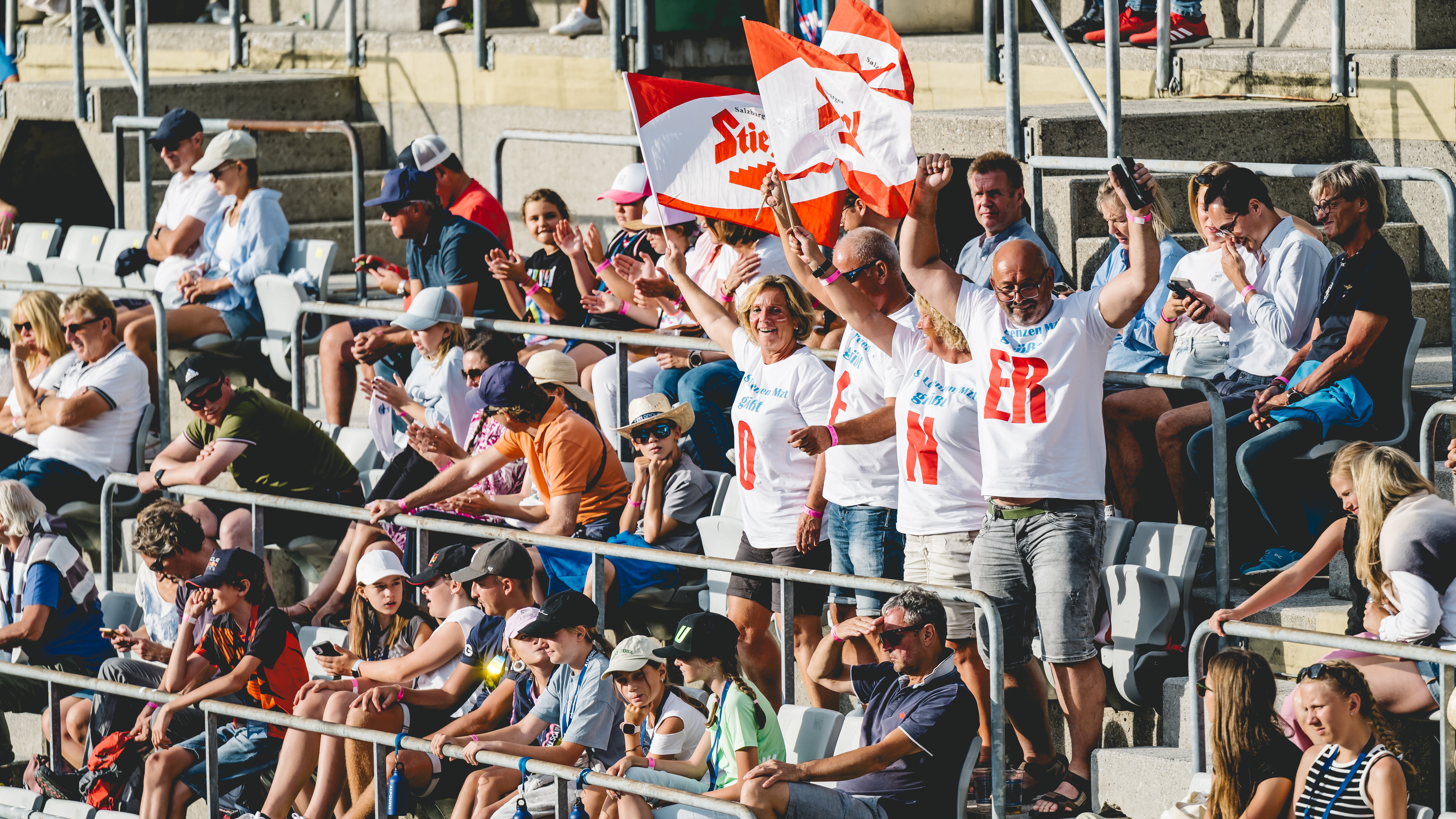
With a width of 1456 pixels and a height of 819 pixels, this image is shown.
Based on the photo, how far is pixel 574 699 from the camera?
297 inches

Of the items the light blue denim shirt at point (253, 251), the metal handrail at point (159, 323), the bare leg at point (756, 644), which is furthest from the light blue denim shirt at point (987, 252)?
the light blue denim shirt at point (253, 251)

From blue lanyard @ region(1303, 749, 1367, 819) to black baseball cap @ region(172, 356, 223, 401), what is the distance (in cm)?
555

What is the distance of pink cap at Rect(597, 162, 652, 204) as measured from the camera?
33.9ft

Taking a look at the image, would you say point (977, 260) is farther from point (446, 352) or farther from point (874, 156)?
point (446, 352)

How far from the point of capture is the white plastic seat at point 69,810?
866 centimetres

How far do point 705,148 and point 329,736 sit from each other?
8.69 ft

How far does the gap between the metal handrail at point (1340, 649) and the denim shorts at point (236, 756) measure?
3.69 meters

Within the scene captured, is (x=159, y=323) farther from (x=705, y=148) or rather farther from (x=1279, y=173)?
(x=1279, y=173)

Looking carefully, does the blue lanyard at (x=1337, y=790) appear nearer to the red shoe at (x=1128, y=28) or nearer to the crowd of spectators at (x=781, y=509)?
the crowd of spectators at (x=781, y=509)

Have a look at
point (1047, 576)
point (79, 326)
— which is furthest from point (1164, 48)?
point (79, 326)

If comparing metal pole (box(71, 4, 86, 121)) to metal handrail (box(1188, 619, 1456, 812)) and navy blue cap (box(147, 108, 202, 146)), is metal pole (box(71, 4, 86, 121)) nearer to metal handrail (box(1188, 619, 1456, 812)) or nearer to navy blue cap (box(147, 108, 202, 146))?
navy blue cap (box(147, 108, 202, 146))

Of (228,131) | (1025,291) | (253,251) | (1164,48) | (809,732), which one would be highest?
(1164,48)

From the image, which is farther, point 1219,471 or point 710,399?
point 710,399

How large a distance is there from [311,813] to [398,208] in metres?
3.51
